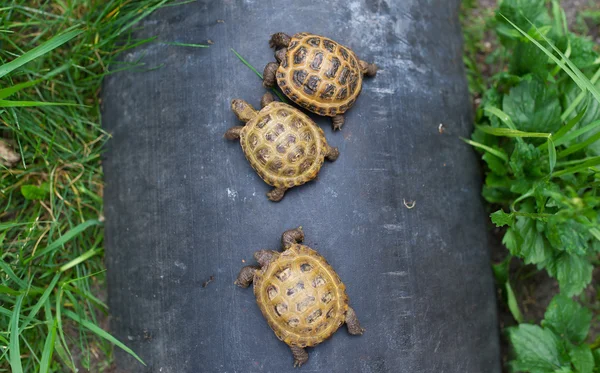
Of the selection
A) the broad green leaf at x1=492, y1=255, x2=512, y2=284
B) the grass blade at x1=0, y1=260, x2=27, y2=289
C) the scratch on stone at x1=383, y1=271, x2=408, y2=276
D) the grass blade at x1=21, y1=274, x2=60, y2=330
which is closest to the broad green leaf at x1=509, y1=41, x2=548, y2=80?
the broad green leaf at x1=492, y1=255, x2=512, y2=284

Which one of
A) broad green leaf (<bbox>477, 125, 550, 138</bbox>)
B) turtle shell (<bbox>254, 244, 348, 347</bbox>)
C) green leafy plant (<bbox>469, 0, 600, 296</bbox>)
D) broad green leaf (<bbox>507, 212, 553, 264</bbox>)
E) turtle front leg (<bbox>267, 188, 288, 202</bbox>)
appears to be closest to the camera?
turtle shell (<bbox>254, 244, 348, 347</bbox>)

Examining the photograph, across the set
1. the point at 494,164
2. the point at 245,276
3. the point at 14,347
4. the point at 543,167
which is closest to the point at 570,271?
the point at 543,167

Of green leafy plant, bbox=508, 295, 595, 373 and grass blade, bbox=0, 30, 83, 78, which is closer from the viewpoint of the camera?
grass blade, bbox=0, 30, 83, 78

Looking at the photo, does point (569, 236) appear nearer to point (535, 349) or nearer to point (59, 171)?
point (535, 349)

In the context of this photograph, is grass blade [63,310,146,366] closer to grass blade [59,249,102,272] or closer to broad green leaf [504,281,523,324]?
grass blade [59,249,102,272]

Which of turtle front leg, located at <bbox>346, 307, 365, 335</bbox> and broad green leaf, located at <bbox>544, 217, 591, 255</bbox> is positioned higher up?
broad green leaf, located at <bbox>544, 217, 591, 255</bbox>

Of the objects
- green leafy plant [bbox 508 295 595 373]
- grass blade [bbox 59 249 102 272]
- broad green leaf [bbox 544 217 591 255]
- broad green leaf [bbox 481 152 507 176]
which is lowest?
green leafy plant [bbox 508 295 595 373]

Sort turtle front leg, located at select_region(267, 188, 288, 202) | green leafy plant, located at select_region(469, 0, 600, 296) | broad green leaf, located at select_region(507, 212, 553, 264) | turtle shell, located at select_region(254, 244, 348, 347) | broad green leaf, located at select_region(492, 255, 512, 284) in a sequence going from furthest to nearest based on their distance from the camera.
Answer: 1. broad green leaf, located at select_region(492, 255, 512, 284)
2. broad green leaf, located at select_region(507, 212, 553, 264)
3. green leafy plant, located at select_region(469, 0, 600, 296)
4. turtle front leg, located at select_region(267, 188, 288, 202)
5. turtle shell, located at select_region(254, 244, 348, 347)
